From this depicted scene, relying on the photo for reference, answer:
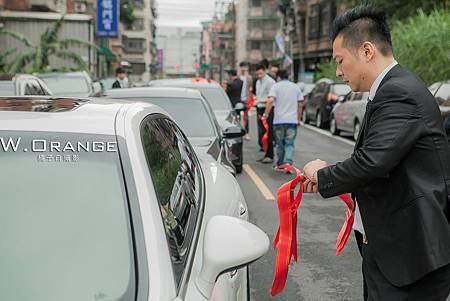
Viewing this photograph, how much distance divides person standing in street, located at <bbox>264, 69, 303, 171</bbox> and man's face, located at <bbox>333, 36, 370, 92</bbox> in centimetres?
753

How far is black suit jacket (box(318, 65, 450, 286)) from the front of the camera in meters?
2.35

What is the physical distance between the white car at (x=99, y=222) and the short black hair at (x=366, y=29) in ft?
2.87

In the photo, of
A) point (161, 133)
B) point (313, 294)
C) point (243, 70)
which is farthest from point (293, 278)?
point (243, 70)

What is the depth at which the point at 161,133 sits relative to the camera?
321cm

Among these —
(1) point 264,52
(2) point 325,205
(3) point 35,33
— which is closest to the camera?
(2) point 325,205

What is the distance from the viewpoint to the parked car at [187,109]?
6.90 metres

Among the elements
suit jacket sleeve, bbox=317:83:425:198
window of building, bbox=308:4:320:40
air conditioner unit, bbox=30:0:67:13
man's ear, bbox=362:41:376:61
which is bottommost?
suit jacket sleeve, bbox=317:83:425:198

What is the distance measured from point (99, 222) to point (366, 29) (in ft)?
4.26

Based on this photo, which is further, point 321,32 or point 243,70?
point 321,32

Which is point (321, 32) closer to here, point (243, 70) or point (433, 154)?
point (243, 70)

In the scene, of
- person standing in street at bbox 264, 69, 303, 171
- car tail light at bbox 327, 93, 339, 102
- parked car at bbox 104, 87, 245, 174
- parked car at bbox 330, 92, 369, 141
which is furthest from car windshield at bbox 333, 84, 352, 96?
parked car at bbox 104, 87, 245, 174

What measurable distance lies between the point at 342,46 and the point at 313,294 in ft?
8.54

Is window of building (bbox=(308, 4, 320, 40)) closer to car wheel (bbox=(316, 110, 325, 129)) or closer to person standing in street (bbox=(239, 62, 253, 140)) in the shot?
car wheel (bbox=(316, 110, 325, 129))

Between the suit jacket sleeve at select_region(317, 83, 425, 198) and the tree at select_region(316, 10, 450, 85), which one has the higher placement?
the tree at select_region(316, 10, 450, 85)
